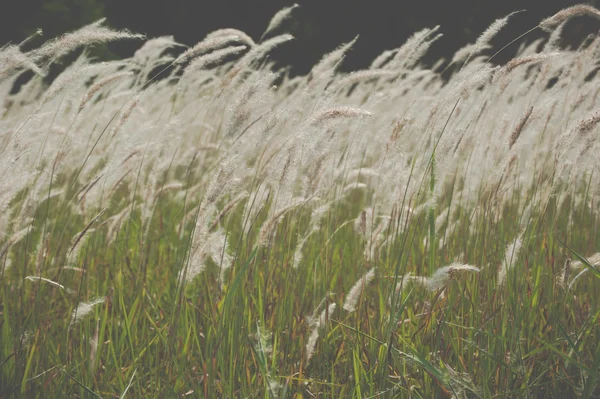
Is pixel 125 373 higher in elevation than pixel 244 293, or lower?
lower

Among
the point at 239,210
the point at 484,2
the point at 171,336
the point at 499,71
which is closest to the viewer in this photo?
the point at 171,336

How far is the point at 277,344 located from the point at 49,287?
0.86 meters

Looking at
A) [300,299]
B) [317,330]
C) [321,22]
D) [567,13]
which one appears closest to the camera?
[317,330]

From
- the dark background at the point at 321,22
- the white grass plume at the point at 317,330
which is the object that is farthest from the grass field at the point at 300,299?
the dark background at the point at 321,22

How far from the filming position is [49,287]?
6.71ft

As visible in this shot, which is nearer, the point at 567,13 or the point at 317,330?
the point at 317,330

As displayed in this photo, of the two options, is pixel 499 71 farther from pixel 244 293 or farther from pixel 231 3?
pixel 231 3

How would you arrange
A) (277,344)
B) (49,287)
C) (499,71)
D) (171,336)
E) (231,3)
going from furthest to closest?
(231,3) < (49,287) < (499,71) < (277,344) < (171,336)

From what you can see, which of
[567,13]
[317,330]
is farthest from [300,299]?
[567,13]

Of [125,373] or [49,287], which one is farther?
[49,287]

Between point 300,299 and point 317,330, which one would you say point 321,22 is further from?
point 317,330

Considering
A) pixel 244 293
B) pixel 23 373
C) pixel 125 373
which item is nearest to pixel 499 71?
pixel 244 293

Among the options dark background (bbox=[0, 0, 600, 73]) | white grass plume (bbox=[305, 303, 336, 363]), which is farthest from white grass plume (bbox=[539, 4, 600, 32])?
dark background (bbox=[0, 0, 600, 73])

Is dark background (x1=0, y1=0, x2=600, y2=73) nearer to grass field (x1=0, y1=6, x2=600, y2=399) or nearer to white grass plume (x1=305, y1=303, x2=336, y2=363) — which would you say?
grass field (x1=0, y1=6, x2=600, y2=399)
